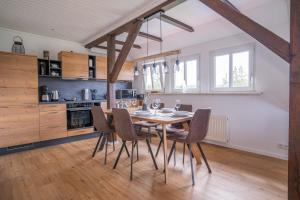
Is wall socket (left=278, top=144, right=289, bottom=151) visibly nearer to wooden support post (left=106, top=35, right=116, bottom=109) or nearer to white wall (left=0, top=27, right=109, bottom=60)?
wooden support post (left=106, top=35, right=116, bottom=109)

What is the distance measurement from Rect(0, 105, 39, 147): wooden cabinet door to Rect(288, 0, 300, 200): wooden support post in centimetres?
419

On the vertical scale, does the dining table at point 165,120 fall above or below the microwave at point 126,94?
below

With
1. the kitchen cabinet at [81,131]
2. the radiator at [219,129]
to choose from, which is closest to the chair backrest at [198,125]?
the radiator at [219,129]

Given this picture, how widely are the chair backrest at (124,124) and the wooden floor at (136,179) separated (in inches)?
21.3

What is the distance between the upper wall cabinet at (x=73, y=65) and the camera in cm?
417

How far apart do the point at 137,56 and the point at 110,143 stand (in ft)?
9.87

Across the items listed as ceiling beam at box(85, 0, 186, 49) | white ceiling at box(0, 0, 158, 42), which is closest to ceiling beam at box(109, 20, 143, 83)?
ceiling beam at box(85, 0, 186, 49)

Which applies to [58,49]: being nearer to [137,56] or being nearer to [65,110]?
[65,110]

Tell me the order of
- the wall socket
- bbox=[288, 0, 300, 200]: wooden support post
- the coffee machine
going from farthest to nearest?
the coffee machine → the wall socket → bbox=[288, 0, 300, 200]: wooden support post

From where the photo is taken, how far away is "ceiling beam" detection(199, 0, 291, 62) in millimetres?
1605

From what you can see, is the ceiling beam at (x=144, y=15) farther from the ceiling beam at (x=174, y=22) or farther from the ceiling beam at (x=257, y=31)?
the ceiling beam at (x=257, y=31)

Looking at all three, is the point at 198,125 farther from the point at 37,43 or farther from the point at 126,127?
the point at 37,43

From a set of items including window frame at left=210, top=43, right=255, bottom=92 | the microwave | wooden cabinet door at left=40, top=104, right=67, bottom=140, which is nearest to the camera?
window frame at left=210, top=43, right=255, bottom=92

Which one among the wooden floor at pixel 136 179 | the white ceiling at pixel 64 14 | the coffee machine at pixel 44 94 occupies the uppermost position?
the white ceiling at pixel 64 14
